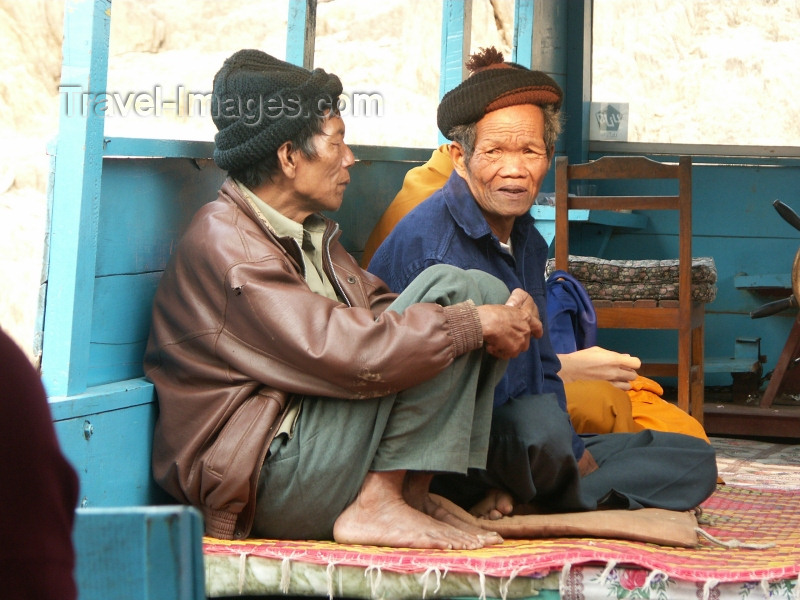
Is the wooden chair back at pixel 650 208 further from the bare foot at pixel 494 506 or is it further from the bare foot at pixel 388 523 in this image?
the bare foot at pixel 388 523

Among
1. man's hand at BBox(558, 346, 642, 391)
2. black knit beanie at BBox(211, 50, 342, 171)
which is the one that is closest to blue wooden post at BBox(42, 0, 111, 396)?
black knit beanie at BBox(211, 50, 342, 171)

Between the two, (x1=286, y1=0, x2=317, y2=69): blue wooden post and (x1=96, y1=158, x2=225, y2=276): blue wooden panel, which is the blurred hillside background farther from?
(x1=96, y1=158, x2=225, y2=276): blue wooden panel

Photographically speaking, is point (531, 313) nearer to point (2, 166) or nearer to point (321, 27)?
point (321, 27)

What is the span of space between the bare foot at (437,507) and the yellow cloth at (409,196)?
1.38 metres

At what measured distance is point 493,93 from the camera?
3.07 meters

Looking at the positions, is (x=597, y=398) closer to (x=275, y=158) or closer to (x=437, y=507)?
(x=437, y=507)

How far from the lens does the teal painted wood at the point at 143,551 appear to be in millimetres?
1020

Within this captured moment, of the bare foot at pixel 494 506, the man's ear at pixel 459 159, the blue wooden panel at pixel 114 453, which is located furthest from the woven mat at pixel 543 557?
the man's ear at pixel 459 159

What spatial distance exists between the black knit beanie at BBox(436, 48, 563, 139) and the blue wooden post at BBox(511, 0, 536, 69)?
9.03ft

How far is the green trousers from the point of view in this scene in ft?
7.76

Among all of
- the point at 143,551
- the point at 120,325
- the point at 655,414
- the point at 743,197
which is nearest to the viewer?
the point at 143,551

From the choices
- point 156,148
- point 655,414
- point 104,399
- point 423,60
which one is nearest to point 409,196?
point 655,414

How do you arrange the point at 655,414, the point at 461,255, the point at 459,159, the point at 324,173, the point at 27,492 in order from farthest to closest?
the point at 655,414 < the point at 459,159 < the point at 461,255 < the point at 324,173 < the point at 27,492

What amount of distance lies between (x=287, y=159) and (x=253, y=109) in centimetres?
15
